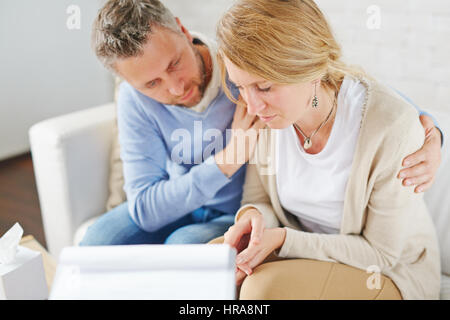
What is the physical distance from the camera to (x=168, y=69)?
2.27 feet

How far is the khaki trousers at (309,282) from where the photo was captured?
23.4 inches

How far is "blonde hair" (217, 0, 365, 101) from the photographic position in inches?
21.2

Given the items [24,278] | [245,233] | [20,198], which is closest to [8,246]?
[24,278]

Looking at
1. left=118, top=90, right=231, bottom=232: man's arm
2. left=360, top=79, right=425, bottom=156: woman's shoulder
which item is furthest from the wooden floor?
left=360, top=79, right=425, bottom=156: woman's shoulder

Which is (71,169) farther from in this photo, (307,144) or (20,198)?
(307,144)

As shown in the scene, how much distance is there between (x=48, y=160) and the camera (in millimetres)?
945

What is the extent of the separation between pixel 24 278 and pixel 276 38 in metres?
0.46

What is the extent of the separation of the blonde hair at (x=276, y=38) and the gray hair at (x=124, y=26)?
12 centimetres

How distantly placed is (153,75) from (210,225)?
28cm

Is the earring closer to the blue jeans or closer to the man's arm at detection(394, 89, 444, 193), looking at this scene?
the man's arm at detection(394, 89, 444, 193)

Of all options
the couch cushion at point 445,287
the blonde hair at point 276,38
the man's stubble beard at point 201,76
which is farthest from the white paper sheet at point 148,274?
the couch cushion at point 445,287
